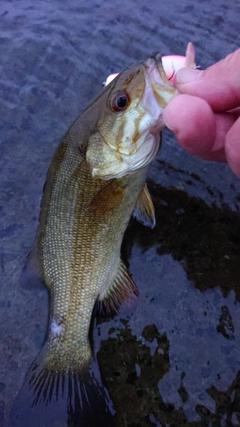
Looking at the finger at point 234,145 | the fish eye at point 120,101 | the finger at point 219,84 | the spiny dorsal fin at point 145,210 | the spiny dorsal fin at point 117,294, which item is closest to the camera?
the finger at point 234,145

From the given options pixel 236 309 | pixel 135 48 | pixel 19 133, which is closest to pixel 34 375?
pixel 236 309

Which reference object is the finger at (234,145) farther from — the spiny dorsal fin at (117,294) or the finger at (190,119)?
the spiny dorsal fin at (117,294)

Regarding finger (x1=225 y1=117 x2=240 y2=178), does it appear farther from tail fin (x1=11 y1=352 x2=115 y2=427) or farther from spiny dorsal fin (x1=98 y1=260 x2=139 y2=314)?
tail fin (x1=11 y1=352 x2=115 y2=427)

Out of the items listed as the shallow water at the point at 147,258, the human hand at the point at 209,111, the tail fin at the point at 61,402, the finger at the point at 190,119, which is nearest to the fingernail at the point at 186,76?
the human hand at the point at 209,111

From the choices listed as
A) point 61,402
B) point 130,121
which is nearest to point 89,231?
point 130,121

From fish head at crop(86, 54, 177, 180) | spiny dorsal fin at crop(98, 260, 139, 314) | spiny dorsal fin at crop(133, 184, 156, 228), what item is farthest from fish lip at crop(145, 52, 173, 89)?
spiny dorsal fin at crop(98, 260, 139, 314)
